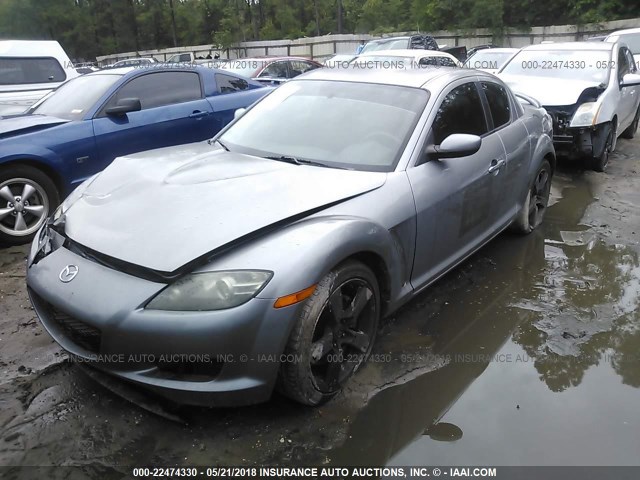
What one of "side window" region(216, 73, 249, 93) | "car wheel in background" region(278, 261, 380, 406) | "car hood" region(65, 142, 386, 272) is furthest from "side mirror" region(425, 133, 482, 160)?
"side window" region(216, 73, 249, 93)

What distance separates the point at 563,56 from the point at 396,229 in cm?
683

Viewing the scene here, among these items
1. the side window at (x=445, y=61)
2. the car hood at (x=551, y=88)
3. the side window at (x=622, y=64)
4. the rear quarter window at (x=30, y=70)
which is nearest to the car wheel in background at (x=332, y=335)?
the car hood at (x=551, y=88)

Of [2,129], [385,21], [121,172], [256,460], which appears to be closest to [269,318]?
[256,460]

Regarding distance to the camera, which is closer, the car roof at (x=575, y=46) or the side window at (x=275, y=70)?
the car roof at (x=575, y=46)

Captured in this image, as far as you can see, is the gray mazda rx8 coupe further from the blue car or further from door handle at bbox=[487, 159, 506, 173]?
the blue car

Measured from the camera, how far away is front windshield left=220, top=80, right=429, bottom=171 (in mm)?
3219

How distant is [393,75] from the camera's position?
3.74 m

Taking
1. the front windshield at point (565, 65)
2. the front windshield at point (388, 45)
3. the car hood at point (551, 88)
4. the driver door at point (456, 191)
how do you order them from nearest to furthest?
the driver door at point (456, 191) < the car hood at point (551, 88) < the front windshield at point (565, 65) < the front windshield at point (388, 45)

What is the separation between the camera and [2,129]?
4742 millimetres

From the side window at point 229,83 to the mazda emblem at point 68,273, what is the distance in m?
4.53

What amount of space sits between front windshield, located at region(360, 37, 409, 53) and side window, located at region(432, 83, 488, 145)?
12.6 meters

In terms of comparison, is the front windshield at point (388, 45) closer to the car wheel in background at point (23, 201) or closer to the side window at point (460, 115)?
the side window at point (460, 115)

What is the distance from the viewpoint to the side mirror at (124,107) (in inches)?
206

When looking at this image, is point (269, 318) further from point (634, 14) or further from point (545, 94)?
point (634, 14)
